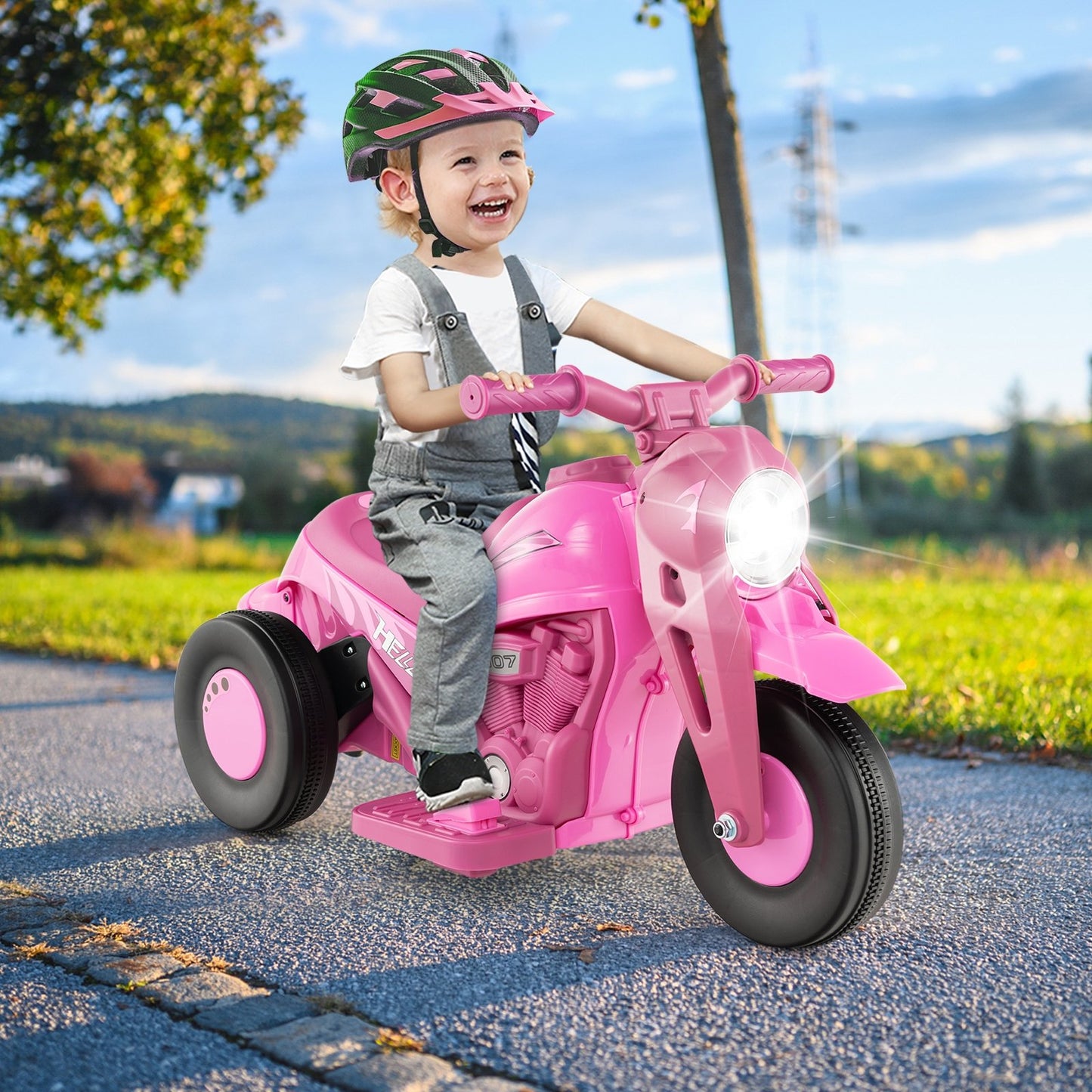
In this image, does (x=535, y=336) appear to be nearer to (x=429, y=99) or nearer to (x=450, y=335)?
(x=450, y=335)

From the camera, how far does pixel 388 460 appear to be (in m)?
3.69

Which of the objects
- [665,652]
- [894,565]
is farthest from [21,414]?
[665,652]

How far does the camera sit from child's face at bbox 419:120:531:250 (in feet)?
11.7

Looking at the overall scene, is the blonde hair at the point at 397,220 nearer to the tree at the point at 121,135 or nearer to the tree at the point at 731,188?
the tree at the point at 731,188

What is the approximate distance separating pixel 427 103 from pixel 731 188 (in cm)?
351

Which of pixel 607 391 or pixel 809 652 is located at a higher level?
pixel 607 391

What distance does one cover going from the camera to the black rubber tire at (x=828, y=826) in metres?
2.89

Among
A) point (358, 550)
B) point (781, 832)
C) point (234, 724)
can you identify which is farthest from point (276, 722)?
point (781, 832)

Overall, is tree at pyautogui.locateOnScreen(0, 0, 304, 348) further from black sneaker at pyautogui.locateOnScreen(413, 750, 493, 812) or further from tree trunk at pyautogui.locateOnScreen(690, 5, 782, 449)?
black sneaker at pyautogui.locateOnScreen(413, 750, 493, 812)

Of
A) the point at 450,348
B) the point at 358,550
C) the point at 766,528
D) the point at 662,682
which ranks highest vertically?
the point at 450,348

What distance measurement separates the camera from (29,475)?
76.6 feet

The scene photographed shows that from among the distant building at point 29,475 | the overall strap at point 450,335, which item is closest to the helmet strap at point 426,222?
the overall strap at point 450,335

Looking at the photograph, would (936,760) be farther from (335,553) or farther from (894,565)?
(894,565)

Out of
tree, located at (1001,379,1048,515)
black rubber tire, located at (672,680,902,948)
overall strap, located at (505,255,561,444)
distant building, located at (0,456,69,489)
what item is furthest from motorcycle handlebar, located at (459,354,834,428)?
tree, located at (1001,379,1048,515)
